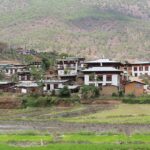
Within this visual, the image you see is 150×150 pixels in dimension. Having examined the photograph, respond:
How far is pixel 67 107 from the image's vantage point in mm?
68500

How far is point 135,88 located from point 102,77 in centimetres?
591

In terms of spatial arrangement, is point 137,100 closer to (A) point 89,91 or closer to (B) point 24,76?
(A) point 89,91

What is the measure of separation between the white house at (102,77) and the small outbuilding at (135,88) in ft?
6.83

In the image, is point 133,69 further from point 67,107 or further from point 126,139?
point 126,139

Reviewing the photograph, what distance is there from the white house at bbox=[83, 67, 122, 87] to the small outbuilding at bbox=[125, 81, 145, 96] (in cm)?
208

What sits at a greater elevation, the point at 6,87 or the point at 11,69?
the point at 11,69

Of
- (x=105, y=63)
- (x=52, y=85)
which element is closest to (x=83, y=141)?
(x=52, y=85)

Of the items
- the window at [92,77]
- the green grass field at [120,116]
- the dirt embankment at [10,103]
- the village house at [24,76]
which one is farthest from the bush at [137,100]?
the village house at [24,76]

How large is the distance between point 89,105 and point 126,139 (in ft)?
109

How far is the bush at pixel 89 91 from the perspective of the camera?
71.5 m

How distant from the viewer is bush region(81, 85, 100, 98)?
7150 centimetres

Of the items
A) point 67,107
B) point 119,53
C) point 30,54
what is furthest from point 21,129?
point 119,53

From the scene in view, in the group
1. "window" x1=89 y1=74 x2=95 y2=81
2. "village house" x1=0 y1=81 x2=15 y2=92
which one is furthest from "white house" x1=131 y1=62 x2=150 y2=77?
"village house" x1=0 y1=81 x2=15 y2=92

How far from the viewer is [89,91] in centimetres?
7138
